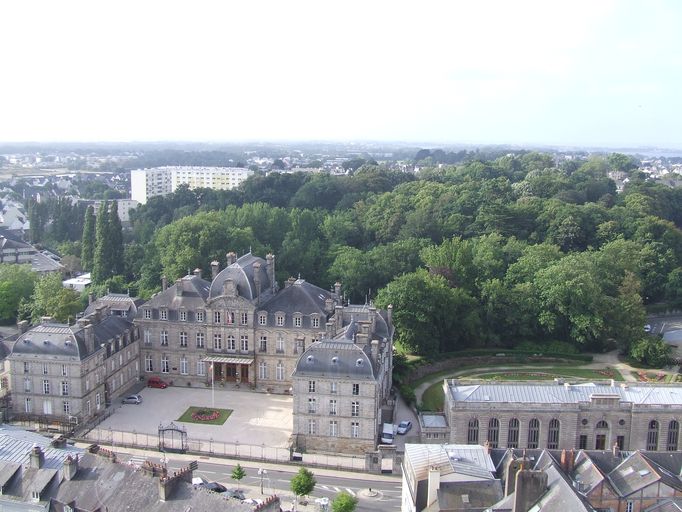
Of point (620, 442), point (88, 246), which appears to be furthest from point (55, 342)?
point (88, 246)

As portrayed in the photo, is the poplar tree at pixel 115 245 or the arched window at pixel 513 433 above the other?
the poplar tree at pixel 115 245

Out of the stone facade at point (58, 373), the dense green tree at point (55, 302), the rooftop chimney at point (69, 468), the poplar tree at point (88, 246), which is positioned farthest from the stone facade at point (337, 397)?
the poplar tree at point (88, 246)

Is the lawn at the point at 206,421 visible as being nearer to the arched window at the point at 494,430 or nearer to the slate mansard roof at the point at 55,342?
the slate mansard roof at the point at 55,342

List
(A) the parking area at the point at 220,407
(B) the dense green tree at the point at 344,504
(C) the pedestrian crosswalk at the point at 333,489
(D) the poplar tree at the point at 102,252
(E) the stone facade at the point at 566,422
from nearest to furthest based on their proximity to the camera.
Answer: (B) the dense green tree at the point at 344,504
(C) the pedestrian crosswalk at the point at 333,489
(E) the stone facade at the point at 566,422
(A) the parking area at the point at 220,407
(D) the poplar tree at the point at 102,252

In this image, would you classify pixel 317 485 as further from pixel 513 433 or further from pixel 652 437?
pixel 652 437

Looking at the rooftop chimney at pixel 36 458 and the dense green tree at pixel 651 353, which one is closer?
the rooftop chimney at pixel 36 458

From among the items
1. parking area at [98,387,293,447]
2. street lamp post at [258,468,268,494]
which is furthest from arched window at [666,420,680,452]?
street lamp post at [258,468,268,494]
